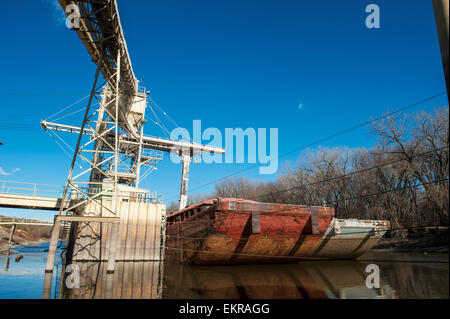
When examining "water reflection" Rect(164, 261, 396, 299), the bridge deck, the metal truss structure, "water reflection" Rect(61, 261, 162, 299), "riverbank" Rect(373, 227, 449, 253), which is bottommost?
"water reflection" Rect(61, 261, 162, 299)

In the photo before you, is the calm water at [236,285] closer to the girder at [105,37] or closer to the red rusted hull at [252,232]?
the red rusted hull at [252,232]

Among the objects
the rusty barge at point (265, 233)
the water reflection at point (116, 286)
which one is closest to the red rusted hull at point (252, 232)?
the rusty barge at point (265, 233)

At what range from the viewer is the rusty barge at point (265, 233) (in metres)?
13.5

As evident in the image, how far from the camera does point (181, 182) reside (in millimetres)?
30438

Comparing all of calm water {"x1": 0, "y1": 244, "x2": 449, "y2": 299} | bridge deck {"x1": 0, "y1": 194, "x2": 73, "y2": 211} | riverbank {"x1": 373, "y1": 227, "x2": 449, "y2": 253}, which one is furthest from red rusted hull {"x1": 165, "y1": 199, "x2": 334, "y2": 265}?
bridge deck {"x1": 0, "y1": 194, "x2": 73, "y2": 211}

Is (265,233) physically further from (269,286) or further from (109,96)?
(109,96)

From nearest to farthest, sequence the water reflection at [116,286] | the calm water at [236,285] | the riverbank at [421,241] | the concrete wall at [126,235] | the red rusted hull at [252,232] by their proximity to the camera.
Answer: the calm water at [236,285] < the water reflection at [116,286] < the red rusted hull at [252,232] < the concrete wall at [126,235] < the riverbank at [421,241]

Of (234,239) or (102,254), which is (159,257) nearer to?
(102,254)

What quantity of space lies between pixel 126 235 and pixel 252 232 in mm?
9647

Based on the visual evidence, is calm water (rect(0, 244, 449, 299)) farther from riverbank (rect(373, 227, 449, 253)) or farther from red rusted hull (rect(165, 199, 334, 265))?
riverbank (rect(373, 227, 449, 253))

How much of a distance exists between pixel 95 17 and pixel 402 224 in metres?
26.8

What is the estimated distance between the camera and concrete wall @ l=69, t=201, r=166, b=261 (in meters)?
17.3

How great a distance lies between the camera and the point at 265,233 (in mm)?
14000

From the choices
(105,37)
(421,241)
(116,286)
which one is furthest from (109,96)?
(421,241)
